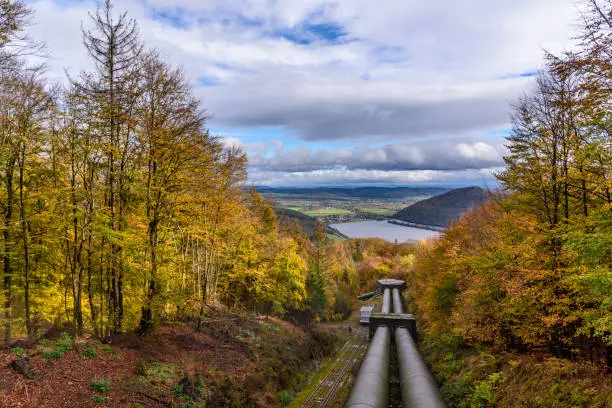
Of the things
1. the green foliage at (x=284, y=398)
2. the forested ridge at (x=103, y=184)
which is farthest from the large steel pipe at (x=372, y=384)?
the forested ridge at (x=103, y=184)

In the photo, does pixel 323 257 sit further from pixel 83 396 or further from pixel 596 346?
pixel 83 396

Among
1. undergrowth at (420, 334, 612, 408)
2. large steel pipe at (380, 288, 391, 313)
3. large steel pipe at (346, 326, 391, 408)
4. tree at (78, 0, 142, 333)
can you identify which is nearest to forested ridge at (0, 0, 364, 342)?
tree at (78, 0, 142, 333)

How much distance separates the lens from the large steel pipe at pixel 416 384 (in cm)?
1692

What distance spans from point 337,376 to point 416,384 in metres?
10.1

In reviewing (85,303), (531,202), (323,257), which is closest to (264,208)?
(323,257)

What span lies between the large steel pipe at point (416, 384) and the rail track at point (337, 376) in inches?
213

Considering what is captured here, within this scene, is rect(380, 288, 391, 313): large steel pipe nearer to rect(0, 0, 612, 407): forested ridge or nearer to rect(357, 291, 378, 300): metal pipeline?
rect(357, 291, 378, 300): metal pipeline

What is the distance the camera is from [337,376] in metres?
27.7

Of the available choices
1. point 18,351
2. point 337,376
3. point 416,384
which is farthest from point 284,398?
point 18,351

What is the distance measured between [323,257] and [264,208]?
13684 mm

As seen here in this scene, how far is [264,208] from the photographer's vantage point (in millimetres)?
50000

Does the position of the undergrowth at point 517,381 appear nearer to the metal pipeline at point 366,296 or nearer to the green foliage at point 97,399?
the green foliage at point 97,399

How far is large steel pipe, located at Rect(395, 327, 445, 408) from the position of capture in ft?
55.5

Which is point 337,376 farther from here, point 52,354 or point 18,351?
point 18,351
